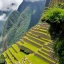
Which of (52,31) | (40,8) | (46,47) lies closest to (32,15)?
(40,8)

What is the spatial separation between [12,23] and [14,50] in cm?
4387

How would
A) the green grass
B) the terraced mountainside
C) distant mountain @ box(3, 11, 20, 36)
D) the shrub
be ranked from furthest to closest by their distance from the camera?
distant mountain @ box(3, 11, 20, 36) → the green grass → the terraced mountainside → the shrub

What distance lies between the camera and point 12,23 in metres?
75.1

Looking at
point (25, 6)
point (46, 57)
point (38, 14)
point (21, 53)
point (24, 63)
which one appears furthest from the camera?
point (25, 6)

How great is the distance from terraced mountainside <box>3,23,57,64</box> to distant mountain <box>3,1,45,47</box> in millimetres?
29378

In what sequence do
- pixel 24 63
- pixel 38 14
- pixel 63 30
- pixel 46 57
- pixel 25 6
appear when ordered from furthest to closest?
pixel 25 6
pixel 38 14
pixel 24 63
pixel 46 57
pixel 63 30

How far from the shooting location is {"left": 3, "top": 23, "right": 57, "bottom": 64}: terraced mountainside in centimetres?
1999

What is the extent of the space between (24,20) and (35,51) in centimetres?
4492

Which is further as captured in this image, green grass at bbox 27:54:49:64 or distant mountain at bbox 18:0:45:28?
distant mountain at bbox 18:0:45:28

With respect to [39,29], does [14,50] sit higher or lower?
lower

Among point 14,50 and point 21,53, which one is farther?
point 14,50

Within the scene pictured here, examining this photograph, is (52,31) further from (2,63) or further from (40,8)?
(40,8)

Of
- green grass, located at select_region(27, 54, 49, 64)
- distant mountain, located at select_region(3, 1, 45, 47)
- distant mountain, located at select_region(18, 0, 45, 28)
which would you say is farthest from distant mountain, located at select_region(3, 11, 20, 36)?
green grass, located at select_region(27, 54, 49, 64)

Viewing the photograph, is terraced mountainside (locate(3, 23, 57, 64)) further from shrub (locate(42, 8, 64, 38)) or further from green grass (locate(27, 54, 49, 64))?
shrub (locate(42, 8, 64, 38))
